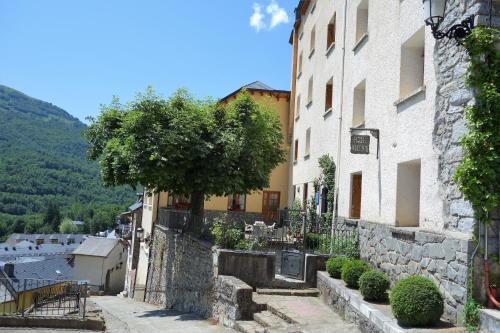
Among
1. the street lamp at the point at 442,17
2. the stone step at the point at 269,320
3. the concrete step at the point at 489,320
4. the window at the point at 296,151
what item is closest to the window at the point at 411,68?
the street lamp at the point at 442,17

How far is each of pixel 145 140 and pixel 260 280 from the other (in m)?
5.73

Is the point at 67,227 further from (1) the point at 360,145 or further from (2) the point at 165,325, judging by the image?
(1) the point at 360,145

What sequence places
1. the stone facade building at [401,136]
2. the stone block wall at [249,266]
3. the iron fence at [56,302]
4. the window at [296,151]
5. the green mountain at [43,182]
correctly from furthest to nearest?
the green mountain at [43,182]
the window at [296,151]
the iron fence at [56,302]
the stone block wall at [249,266]
the stone facade building at [401,136]

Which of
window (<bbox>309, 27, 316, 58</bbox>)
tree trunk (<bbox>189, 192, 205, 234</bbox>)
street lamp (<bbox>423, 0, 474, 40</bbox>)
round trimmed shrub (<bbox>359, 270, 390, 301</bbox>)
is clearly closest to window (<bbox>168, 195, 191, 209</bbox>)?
tree trunk (<bbox>189, 192, 205, 234</bbox>)

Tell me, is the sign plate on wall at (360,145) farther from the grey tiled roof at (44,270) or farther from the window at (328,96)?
the grey tiled roof at (44,270)

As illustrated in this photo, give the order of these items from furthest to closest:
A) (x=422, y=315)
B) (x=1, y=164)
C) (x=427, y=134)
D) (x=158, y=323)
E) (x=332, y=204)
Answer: (x=1, y=164)
(x=332, y=204)
(x=158, y=323)
(x=427, y=134)
(x=422, y=315)

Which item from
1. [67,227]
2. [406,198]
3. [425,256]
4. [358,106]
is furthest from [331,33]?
[67,227]

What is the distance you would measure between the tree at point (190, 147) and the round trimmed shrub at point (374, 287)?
689 centimetres

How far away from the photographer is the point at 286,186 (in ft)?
76.4

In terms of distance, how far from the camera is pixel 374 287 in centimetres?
725

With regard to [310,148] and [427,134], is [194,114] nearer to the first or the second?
[310,148]

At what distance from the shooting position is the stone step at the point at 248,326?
7.97m

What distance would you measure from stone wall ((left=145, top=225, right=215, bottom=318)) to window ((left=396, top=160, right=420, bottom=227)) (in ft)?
16.4

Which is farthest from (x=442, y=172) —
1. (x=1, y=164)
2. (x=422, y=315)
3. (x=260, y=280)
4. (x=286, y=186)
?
(x=1, y=164)
